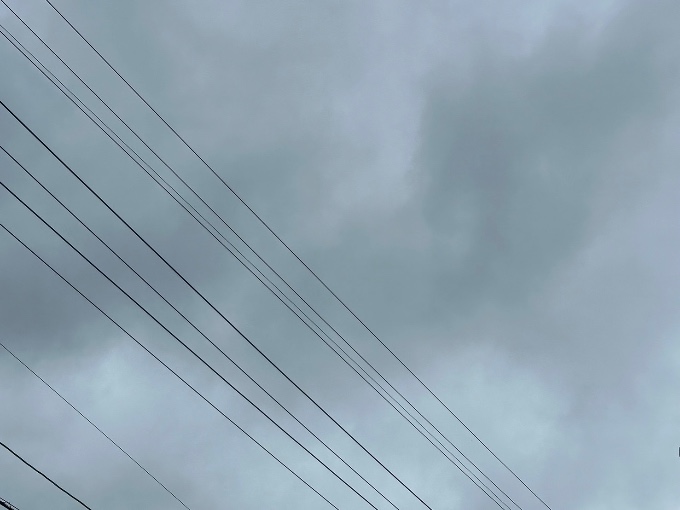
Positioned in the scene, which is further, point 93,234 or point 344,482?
point 344,482

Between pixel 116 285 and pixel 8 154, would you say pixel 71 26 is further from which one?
pixel 116 285

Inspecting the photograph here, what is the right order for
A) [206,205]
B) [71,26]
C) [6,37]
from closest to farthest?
[6,37] < [71,26] < [206,205]

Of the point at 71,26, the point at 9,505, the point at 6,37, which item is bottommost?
the point at 9,505

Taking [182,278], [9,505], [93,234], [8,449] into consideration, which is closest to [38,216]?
[93,234]

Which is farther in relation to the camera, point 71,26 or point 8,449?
point 71,26

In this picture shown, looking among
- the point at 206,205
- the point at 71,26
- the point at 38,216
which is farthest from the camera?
the point at 206,205

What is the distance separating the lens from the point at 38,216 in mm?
25859

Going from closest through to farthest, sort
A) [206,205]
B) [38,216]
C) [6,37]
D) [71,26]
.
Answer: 1. [38,216]
2. [6,37]
3. [71,26]
4. [206,205]

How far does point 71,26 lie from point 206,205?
25.1ft

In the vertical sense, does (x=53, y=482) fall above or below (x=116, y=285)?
below

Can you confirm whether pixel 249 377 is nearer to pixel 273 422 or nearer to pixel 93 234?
pixel 273 422

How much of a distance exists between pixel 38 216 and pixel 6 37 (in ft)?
20.6

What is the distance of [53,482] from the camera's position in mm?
26297

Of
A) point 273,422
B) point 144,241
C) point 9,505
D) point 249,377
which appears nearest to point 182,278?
point 144,241
